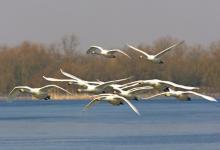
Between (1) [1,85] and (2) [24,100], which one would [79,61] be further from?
(2) [24,100]

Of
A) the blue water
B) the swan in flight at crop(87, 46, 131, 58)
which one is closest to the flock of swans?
the swan in flight at crop(87, 46, 131, 58)

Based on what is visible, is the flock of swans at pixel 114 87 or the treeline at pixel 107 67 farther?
the treeline at pixel 107 67

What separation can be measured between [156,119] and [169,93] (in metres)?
45.8

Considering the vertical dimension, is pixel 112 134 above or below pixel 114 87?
below

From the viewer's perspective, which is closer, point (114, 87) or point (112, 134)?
point (114, 87)

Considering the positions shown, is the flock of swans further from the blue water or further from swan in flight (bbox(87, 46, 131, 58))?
the blue water

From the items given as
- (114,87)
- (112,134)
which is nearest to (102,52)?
(114,87)

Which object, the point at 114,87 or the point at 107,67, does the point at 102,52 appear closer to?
→ the point at 114,87

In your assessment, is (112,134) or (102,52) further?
(112,134)

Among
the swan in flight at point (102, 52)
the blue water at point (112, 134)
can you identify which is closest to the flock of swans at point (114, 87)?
the swan in flight at point (102, 52)

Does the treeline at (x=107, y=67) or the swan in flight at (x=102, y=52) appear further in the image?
the treeline at (x=107, y=67)

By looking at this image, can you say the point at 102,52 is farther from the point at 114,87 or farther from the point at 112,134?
the point at 112,134

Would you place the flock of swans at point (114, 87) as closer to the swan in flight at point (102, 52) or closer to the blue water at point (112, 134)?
the swan in flight at point (102, 52)

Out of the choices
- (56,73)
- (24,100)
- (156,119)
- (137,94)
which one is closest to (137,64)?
(156,119)
